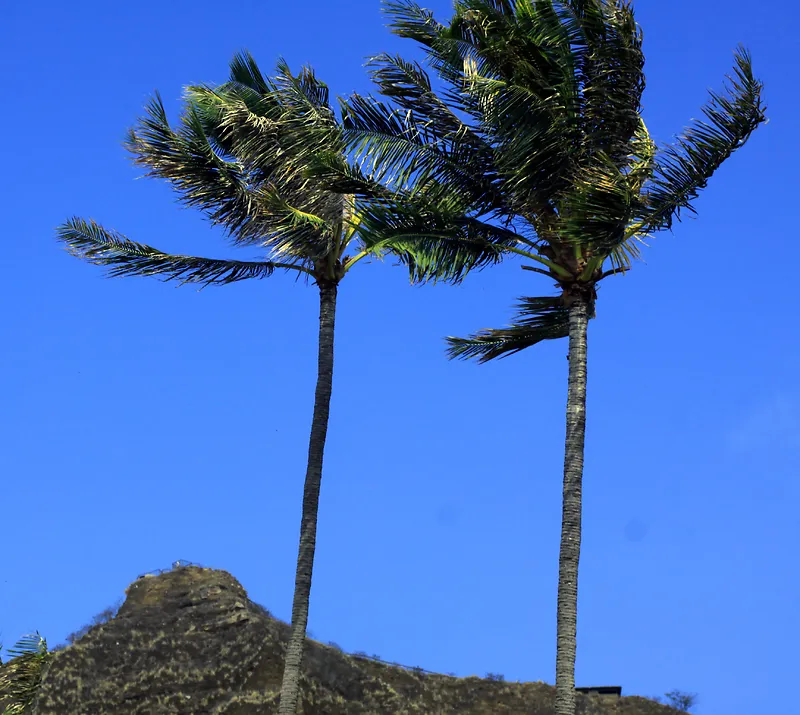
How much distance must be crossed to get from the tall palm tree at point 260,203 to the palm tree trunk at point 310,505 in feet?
0.07

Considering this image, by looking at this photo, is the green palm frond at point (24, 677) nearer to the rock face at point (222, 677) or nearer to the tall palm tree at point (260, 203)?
the rock face at point (222, 677)

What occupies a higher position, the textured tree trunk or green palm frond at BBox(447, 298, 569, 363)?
green palm frond at BBox(447, 298, 569, 363)

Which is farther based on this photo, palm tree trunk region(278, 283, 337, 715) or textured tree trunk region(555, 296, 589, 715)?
palm tree trunk region(278, 283, 337, 715)

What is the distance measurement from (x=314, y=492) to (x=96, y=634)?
388 inches

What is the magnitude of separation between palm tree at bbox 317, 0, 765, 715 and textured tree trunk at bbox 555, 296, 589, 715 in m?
0.02

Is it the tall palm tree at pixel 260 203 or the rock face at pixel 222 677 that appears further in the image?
the rock face at pixel 222 677

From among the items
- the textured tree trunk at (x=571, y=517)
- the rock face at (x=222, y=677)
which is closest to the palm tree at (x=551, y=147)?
the textured tree trunk at (x=571, y=517)

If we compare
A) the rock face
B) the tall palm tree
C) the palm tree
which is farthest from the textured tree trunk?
the rock face

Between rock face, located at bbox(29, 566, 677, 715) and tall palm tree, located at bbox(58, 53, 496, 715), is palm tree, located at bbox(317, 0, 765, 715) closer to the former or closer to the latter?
tall palm tree, located at bbox(58, 53, 496, 715)

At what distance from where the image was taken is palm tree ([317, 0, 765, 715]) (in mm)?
16953

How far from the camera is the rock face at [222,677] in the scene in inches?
1019

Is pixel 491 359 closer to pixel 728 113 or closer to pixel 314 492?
pixel 314 492

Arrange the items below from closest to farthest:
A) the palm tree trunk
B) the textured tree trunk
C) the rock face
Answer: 1. the textured tree trunk
2. the palm tree trunk
3. the rock face

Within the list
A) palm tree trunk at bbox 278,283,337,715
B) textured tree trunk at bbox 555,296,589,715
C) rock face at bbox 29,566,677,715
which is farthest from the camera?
rock face at bbox 29,566,677,715
